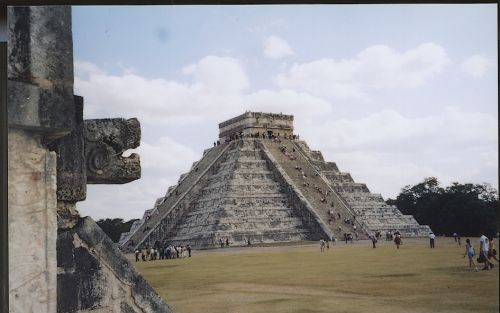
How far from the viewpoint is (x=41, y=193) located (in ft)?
8.70

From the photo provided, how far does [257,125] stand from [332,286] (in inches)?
1343

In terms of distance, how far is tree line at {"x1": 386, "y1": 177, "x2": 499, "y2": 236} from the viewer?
2736 centimetres

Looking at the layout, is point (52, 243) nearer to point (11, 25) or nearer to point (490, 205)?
point (11, 25)

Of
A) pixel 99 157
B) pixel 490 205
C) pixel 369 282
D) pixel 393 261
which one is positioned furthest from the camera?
pixel 490 205

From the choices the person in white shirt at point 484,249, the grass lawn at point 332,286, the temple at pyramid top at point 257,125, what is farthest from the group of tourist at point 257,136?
the person in white shirt at point 484,249

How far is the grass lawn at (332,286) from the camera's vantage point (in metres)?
10.0

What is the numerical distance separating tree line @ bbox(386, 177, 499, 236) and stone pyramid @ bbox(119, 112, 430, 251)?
1.73m

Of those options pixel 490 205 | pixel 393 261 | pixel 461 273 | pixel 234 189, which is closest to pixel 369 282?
pixel 461 273

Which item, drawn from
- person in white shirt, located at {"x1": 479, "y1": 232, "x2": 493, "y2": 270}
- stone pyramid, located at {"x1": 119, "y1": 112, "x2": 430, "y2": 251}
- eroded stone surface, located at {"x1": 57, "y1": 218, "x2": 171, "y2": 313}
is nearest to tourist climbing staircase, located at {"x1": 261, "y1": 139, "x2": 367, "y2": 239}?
stone pyramid, located at {"x1": 119, "y1": 112, "x2": 430, "y2": 251}

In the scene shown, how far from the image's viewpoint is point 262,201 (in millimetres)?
37281

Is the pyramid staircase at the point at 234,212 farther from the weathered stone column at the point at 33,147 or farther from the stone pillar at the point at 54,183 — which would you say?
the weathered stone column at the point at 33,147

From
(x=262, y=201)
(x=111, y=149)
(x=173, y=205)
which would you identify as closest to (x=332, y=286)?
(x=111, y=149)

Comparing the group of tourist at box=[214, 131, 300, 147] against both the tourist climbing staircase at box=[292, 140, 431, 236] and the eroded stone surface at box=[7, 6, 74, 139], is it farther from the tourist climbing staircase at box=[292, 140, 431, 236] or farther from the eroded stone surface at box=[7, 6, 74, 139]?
the eroded stone surface at box=[7, 6, 74, 139]

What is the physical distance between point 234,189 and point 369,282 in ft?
75.7
